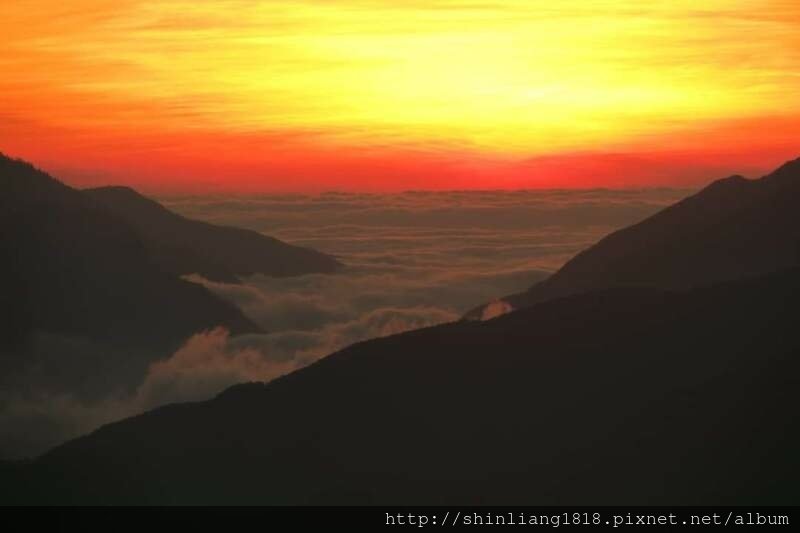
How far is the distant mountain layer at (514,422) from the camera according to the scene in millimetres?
98812

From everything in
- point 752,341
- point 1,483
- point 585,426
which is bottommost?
point 1,483

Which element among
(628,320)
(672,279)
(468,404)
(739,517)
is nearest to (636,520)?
(739,517)

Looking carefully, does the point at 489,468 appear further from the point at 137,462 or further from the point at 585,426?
the point at 137,462

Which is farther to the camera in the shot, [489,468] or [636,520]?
[489,468]

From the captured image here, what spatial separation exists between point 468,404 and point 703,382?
Result: 21.3 m

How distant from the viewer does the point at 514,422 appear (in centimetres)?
11094

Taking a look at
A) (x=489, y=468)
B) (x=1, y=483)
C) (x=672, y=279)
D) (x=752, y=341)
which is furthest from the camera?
(x=672, y=279)

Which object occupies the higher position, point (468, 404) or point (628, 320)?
point (628, 320)

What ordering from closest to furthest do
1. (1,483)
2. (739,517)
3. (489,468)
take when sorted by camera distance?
(739,517), (489,468), (1,483)

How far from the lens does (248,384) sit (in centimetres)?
12762

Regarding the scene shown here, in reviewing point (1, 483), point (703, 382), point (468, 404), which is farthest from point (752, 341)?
point (1, 483)

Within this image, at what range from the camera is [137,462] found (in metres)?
119

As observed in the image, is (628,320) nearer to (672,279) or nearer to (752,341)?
(752,341)

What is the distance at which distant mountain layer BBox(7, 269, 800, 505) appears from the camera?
98.8 m
